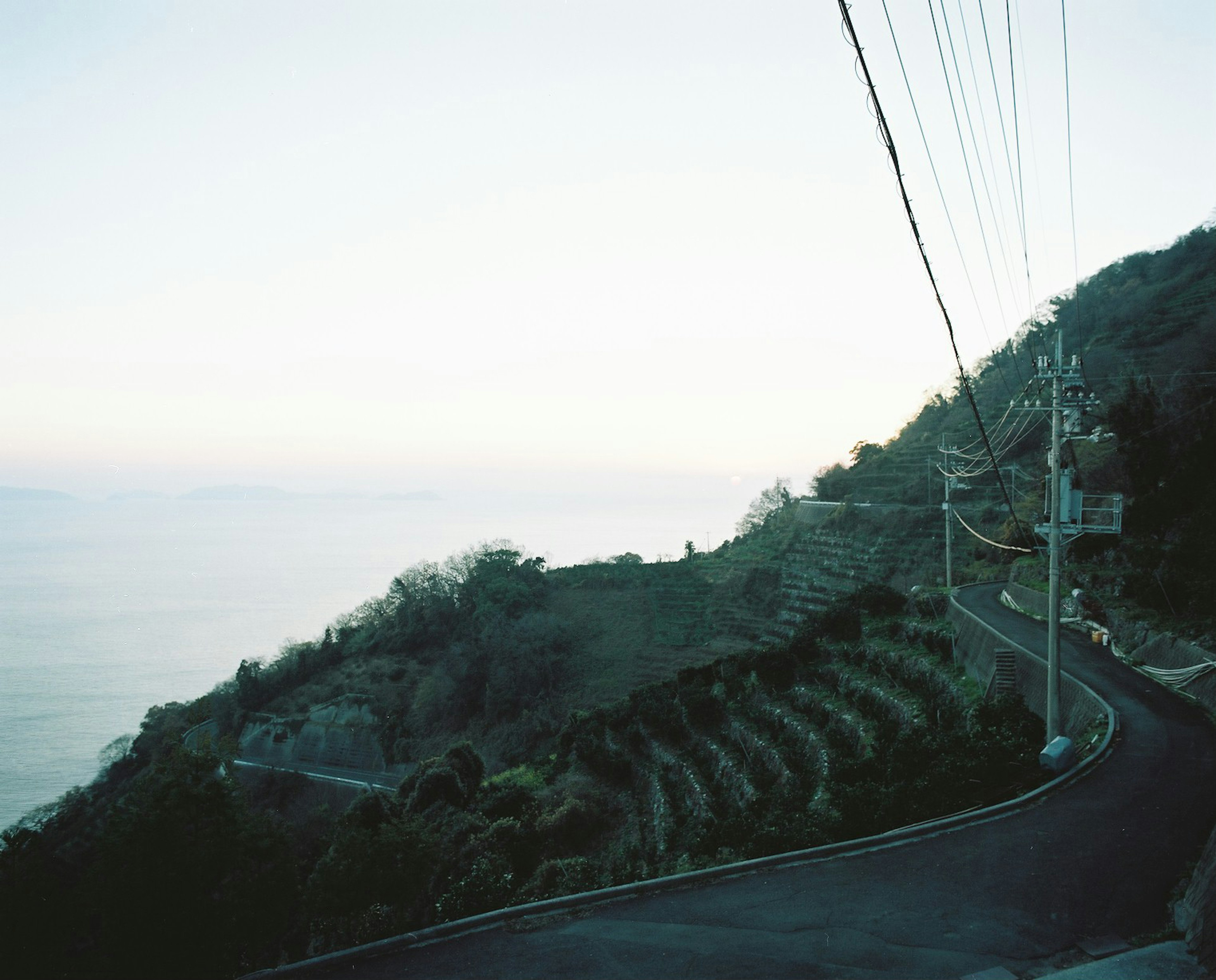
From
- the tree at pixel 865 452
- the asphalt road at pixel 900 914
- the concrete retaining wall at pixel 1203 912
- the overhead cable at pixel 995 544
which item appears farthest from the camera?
the tree at pixel 865 452

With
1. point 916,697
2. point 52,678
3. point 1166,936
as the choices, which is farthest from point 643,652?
point 52,678

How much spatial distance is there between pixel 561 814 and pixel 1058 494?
14.8 metres

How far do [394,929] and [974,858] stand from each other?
798 cm

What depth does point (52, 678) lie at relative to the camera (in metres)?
56.6

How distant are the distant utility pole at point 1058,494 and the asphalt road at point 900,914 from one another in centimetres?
274

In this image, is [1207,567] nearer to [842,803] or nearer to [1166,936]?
[842,803]

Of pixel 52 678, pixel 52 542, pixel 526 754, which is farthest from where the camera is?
pixel 52 542

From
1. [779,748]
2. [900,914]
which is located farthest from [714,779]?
[900,914]

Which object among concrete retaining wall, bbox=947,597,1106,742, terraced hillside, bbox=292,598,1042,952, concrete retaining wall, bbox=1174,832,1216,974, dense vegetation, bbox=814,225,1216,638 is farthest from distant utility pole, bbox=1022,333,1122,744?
concrete retaining wall, bbox=1174,832,1216,974

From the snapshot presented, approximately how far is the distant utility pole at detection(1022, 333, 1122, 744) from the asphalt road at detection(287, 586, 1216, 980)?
2.74 meters

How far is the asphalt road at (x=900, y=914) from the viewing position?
21.2 feet

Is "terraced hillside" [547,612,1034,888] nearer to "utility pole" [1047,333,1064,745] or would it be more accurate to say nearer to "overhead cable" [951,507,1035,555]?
"utility pole" [1047,333,1064,745]

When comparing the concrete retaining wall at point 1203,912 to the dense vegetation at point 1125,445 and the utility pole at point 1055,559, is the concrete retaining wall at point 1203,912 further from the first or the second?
the dense vegetation at point 1125,445

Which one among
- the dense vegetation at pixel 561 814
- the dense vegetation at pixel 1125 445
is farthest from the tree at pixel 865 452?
the dense vegetation at pixel 561 814
